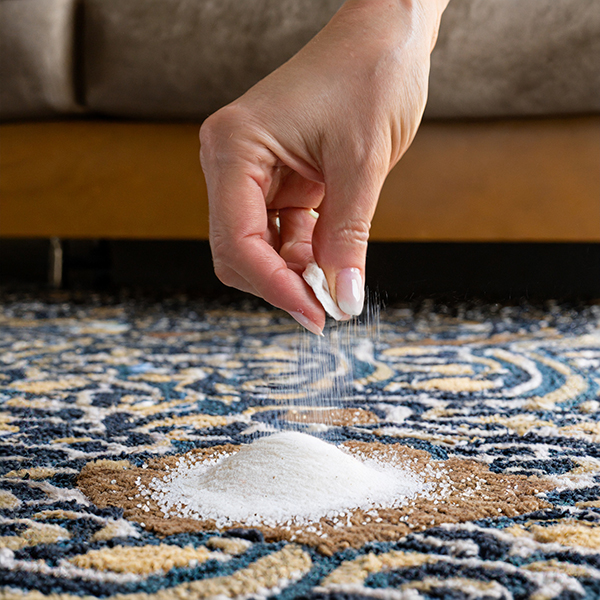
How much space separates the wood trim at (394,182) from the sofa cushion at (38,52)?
6cm

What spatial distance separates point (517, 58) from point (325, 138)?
0.73m

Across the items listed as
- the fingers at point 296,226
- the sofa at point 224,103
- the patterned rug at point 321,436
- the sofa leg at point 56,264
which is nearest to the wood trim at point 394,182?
the sofa at point 224,103

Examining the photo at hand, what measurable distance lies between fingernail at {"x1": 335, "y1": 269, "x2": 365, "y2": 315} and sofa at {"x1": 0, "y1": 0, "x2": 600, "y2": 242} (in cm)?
68

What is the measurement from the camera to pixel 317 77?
40 centimetres

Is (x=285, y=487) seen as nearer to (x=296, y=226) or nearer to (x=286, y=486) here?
(x=286, y=486)

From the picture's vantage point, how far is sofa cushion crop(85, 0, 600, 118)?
991 mm

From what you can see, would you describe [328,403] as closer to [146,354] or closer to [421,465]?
[421,465]

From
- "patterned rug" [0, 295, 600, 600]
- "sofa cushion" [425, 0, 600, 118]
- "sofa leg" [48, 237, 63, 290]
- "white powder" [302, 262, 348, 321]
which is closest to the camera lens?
"patterned rug" [0, 295, 600, 600]

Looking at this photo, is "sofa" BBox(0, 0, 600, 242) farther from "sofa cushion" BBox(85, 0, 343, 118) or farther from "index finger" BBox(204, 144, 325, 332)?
"index finger" BBox(204, 144, 325, 332)

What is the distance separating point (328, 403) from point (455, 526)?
27 cm

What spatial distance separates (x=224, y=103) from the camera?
109 centimetres

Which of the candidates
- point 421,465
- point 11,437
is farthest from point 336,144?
point 11,437

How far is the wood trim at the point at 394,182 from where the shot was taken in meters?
1.04

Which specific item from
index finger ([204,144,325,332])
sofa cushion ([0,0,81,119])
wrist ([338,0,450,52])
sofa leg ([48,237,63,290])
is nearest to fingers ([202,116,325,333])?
index finger ([204,144,325,332])
